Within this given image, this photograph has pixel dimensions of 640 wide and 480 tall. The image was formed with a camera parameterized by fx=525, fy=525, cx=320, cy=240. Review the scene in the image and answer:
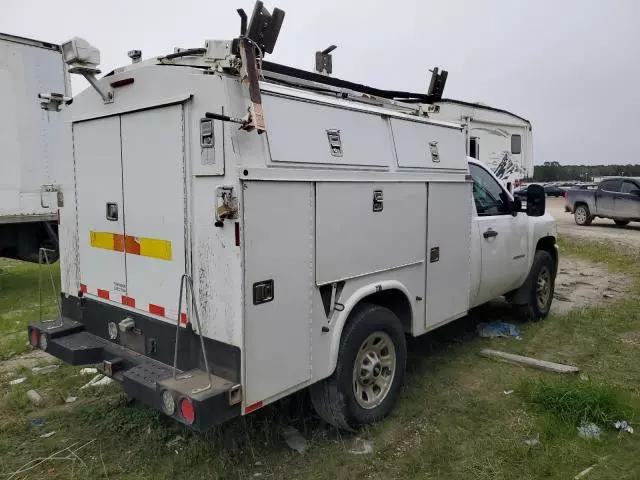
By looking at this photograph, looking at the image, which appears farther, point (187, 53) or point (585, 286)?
point (585, 286)

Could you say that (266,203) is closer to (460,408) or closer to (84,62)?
(84,62)

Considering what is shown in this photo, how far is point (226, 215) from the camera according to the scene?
2.85m

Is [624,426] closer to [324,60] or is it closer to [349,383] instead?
[349,383]

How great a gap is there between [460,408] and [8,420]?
3535 mm

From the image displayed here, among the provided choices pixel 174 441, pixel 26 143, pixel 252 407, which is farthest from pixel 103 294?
pixel 26 143

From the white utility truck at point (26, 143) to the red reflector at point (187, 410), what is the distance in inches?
238

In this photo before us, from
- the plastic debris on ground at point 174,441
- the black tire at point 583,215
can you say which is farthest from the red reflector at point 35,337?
the black tire at point 583,215

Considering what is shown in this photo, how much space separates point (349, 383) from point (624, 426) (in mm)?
2050

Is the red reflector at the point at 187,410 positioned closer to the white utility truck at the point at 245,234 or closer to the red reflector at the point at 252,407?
the white utility truck at the point at 245,234

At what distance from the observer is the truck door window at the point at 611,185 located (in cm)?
1828

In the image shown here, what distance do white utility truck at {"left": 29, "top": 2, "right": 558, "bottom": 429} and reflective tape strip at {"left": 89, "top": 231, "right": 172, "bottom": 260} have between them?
→ 0.05 ft

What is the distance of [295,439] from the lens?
377 cm

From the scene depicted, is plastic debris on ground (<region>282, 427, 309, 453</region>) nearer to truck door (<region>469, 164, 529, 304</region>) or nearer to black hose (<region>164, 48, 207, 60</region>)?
truck door (<region>469, 164, 529, 304</region>)

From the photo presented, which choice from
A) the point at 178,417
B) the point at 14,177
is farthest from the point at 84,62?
the point at 14,177
